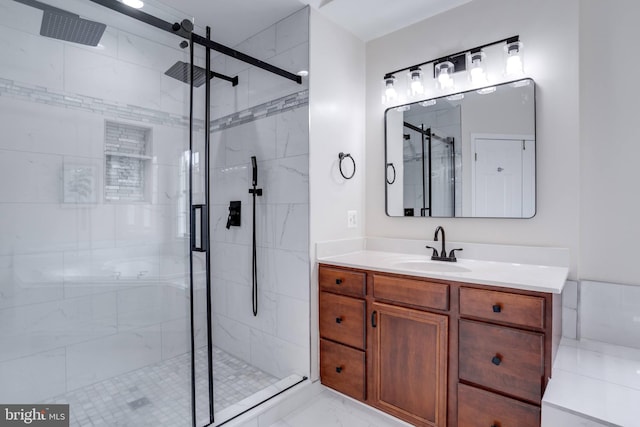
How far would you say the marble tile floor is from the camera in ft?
6.19

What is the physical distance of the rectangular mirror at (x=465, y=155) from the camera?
194cm

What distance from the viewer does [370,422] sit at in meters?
1.90

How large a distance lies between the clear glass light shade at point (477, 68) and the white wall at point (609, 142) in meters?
0.47

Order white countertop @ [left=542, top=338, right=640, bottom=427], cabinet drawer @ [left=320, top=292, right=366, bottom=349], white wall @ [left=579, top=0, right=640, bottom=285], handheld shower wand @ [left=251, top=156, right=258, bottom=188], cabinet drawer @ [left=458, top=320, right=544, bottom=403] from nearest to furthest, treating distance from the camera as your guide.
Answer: white countertop @ [left=542, top=338, right=640, bottom=427] < cabinet drawer @ [left=458, top=320, right=544, bottom=403] < white wall @ [left=579, top=0, right=640, bottom=285] < cabinet drawer @ [left=320, top=292, right=366, bottom=349] < handheld shower wand @ [left=251, top=156, right=258, bottom=188]

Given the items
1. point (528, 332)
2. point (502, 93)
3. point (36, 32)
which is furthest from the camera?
point (502, 93)

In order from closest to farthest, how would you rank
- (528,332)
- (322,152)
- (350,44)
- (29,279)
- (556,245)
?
(528,332) → (29,279) → (556,245) → (322,152) → (350,44)

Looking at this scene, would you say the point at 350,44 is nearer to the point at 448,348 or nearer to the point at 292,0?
the point at 292,0

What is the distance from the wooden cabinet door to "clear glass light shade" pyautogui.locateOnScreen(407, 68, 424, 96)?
55.6 inches

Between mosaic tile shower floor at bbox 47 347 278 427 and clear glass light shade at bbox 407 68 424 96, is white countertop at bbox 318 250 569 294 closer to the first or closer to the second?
mosaic tile shower floor at bbox 47 347 278 427

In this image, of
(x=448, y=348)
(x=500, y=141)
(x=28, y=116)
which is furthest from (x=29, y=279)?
(x=500, y=141)

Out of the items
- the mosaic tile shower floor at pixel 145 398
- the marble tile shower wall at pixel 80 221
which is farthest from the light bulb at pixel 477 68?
the mosaic tile shower floor at pixel 145 398

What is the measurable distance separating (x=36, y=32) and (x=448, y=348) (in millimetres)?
2451

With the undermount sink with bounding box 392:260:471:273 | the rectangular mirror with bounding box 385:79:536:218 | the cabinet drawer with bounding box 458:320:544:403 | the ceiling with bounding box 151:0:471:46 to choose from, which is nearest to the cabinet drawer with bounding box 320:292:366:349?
the undermount sink with bounding box 392:260:471:273

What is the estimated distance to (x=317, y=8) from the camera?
2189 millimetres
